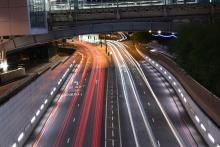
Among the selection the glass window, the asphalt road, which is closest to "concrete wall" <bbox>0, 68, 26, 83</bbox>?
the glass window

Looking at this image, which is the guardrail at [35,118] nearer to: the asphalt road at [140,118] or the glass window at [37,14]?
the asphalt road at [140,118]

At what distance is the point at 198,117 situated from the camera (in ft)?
147

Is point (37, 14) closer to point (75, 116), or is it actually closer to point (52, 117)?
point (52, 117)

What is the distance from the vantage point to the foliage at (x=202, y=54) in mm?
43938

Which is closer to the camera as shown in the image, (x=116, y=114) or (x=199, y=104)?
(x=199, y=104)

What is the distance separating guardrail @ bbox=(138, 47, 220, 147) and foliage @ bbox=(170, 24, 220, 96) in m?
2.22

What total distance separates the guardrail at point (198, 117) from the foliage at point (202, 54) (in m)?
2.22

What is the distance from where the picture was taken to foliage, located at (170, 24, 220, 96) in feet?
144

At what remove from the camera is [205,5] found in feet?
228

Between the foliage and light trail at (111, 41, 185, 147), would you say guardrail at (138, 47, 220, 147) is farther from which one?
the foliage

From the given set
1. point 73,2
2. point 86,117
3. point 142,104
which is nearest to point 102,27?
point 73,2

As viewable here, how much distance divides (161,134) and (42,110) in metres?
13.7

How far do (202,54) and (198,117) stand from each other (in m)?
6.67

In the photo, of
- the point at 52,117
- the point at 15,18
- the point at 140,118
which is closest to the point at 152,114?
the point at 140,118
